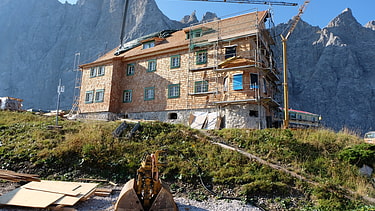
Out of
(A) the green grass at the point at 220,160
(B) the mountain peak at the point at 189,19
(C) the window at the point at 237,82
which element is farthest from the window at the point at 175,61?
(B) the mountain peak at the point at 189,19

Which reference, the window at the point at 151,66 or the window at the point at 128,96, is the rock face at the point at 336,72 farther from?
the window at the point at 128,96

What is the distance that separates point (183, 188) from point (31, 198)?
5.75m

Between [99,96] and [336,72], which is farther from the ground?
[336,72]

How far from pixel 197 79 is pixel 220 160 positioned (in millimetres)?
11449

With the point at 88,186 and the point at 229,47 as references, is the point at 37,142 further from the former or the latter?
the point at 229,47

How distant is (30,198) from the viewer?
8180mm

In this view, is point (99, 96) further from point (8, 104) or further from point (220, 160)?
point (220, 160)

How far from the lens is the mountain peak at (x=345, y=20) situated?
83.4 metres

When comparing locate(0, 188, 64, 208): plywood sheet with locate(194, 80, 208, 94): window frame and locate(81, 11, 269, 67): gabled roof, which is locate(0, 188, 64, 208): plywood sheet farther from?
locate(81, 11, 269, 67): gabled roof

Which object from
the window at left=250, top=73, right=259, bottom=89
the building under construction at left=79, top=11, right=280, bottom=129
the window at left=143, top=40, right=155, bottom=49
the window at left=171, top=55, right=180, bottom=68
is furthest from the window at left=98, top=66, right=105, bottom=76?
the window at left=250, top=73, right=259, bottom=89

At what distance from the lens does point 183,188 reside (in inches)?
415

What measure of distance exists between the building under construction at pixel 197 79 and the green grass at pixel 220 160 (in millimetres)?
4474

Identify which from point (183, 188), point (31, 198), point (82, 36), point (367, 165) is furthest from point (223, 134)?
point (82, 36)

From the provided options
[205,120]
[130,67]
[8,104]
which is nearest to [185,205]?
[205,120]
